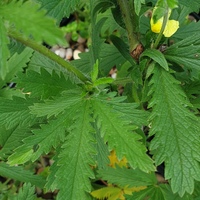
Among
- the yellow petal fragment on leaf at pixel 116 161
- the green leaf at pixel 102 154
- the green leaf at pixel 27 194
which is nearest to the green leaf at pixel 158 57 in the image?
the green leaf at pixel 102 154

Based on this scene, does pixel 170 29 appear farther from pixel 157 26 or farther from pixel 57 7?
pixel 57 7

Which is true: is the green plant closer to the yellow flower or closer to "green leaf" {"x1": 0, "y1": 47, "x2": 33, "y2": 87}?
the yellow flower

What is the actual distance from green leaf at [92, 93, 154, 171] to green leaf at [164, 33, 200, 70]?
0.16m

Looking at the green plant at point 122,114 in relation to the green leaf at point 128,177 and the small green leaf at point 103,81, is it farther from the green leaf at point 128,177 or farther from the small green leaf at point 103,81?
the green leaf at point 128,177

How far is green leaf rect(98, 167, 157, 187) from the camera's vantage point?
3.87 ft

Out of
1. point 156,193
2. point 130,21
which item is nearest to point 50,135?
point 130,21

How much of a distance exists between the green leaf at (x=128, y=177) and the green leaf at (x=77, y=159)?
0.34 m

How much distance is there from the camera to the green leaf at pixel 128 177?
118 cm

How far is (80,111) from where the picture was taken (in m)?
0.83

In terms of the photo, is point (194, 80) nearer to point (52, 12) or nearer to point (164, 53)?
point (164, 53)

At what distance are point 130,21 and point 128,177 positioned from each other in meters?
0.50

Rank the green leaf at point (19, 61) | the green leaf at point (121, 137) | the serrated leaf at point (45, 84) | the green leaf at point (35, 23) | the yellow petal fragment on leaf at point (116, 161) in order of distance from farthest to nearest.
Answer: the yellow petal fragment on leaf at point (116, 161)
the green leaf at point (19, 61)
the serrated leaf at point (45, 84)
the green leaf at point (121, 137)
the green leaf at point (35, 23)

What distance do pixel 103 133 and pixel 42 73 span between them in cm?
22

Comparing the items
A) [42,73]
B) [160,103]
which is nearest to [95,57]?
[42,73]
